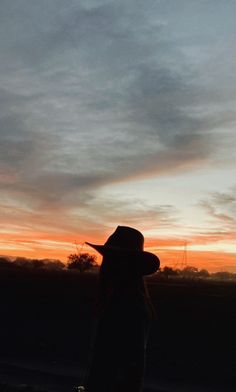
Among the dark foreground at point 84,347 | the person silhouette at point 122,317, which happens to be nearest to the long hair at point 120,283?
the person silhouette at point 122,317

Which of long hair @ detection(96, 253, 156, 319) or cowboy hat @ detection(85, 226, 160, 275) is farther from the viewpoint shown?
cowboy hat @ detection(85, 226, 160, 275)

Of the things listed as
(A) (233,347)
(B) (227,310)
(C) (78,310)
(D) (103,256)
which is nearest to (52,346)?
(A) (233,347)

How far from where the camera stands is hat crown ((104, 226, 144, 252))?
3549mm

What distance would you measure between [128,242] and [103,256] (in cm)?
17

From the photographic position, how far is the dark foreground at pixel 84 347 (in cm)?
1322

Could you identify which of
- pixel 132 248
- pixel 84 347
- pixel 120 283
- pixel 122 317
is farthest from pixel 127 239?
pixel 84 347

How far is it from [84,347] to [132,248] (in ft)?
48.4

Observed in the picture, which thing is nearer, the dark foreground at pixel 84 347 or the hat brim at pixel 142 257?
the hat brim at pixel 142 257

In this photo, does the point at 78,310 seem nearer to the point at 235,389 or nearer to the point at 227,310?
the point at 227,310

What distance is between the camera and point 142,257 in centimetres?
353

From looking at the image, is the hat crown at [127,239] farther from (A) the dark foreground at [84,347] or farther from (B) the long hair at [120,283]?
(A) the dark foreground at [84,347]

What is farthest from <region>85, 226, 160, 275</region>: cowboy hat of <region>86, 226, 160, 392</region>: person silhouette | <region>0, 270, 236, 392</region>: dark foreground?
<region>0, 270, 236, 392</region>: dark foreground

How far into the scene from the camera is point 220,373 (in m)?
14.8

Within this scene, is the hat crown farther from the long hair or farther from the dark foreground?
the dark foreground
